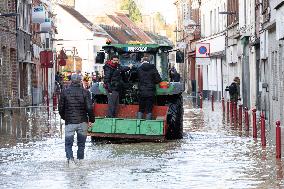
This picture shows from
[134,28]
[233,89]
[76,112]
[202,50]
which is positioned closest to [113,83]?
[76,112]

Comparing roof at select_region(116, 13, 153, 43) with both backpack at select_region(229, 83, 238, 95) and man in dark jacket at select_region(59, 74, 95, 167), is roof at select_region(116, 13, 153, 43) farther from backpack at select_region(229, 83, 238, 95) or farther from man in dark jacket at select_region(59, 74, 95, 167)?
man in dark jacket at select_region(59, 74, 95, 167)

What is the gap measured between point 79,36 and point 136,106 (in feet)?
293

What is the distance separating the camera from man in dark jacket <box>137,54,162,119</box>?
25609 millimetres

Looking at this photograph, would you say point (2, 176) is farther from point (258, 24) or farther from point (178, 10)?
point (178, 10)

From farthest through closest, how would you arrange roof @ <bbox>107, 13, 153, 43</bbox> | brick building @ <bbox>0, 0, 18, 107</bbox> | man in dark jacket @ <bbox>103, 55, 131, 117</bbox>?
roof @ <bbox>107, 13, 153, 43</bbox>, brick building @ <bbox>0, 0, 18, 107</bbox>, man in dark jacket @ <bbox>103, 55, 131, 117</bbox>

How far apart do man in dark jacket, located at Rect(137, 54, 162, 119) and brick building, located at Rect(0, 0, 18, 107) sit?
80.9 feet

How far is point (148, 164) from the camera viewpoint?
19141 mm

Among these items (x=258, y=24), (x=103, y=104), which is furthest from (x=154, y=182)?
(x=258, y=24)

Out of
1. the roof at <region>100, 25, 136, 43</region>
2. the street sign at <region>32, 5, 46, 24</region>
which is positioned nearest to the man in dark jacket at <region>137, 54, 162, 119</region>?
the street sign at <region>32, 5, 46, 24</region>

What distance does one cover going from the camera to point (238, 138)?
2647cm

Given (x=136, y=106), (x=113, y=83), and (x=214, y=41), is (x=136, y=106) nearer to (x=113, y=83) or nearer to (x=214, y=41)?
(x=113, y=83)

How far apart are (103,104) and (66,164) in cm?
702

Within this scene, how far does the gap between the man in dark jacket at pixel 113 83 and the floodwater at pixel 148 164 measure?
1.27 m

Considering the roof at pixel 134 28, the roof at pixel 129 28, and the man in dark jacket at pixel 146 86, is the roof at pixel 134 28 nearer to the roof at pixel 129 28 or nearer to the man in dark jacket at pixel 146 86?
the roof at pixel 129 28
